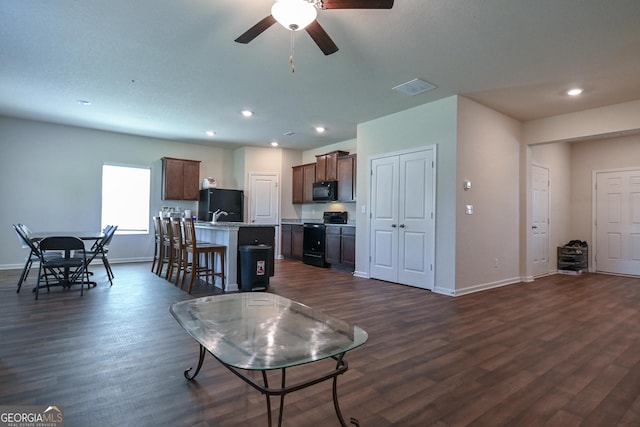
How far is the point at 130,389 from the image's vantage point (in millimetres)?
1947

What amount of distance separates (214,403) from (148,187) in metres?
6.66

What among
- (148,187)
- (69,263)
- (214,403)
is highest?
(148,187)

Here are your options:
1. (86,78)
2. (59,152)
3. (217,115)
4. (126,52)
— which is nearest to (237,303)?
(126,52)

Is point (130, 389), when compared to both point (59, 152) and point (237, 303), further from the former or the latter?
point (59, 152)

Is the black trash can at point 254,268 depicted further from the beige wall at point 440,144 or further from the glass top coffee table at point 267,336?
the beige wall at point 440,144

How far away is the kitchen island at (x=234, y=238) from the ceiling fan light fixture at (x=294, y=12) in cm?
308

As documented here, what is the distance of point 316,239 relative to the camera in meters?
7.20

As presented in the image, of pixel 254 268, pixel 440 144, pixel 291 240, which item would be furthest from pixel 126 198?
pixel 440 144

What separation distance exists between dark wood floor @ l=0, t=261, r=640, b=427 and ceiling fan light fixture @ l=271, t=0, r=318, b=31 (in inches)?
93.8

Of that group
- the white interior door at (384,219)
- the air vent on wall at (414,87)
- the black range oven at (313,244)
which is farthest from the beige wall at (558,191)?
the black range oven at (313,244)

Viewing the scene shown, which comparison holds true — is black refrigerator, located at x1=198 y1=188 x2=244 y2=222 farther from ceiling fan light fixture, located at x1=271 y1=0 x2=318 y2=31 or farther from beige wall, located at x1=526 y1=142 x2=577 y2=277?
beige wall, located at x1=526 y1=142 x2=577 y2=277

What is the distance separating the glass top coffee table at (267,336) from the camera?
4.49ft

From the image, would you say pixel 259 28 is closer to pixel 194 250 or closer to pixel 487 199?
pixel 194 250

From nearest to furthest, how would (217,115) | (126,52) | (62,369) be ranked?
(62,369) < (126,52) < (217,115)
